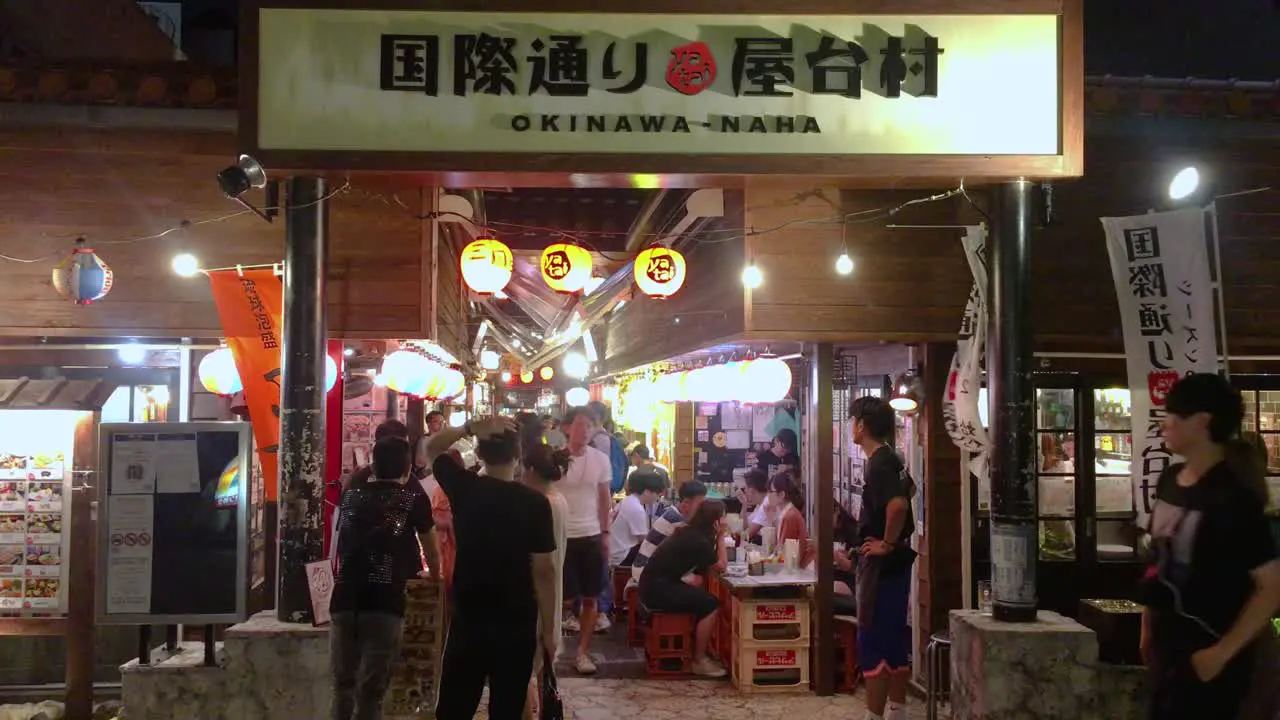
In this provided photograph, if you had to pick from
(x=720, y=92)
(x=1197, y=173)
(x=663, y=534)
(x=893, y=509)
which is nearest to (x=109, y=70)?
(x=720, y=92)

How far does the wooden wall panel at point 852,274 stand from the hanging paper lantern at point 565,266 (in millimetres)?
2099

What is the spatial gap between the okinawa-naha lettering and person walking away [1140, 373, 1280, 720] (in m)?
2.88

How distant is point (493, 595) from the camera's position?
5.23 meters

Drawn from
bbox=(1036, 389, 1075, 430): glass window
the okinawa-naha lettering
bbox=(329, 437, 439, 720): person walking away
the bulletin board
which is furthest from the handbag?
the bulletin board

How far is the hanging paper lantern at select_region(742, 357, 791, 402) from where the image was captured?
11016mm

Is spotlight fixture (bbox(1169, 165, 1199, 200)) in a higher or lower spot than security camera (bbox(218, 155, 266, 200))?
higher

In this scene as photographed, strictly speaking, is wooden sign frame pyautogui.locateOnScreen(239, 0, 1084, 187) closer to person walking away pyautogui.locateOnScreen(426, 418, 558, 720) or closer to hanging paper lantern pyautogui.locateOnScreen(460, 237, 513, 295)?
person walking away pyautogui.locateOnScreen(426, 418, 558, 720)

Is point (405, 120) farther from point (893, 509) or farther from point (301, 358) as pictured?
point (893, 509)

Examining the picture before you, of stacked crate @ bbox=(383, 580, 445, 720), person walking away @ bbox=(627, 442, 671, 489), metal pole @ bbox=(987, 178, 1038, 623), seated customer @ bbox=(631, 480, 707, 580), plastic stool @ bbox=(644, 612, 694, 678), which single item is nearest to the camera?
metal pole @ bbox=(987, 178, 1038, 623)

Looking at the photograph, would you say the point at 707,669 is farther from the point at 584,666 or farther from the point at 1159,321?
the point at 1159,321

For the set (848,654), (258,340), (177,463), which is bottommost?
(848,654)

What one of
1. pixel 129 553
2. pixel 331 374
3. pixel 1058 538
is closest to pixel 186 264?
pixel 331 374

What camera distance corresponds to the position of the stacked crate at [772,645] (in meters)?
8.82

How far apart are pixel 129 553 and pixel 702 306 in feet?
22.4
